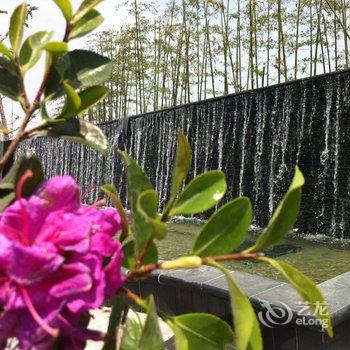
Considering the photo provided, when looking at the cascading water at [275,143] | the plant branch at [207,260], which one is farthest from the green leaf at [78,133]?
the cascading water at [275,143]

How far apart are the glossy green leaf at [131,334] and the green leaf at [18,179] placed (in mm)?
117

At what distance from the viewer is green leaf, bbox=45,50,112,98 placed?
40cm

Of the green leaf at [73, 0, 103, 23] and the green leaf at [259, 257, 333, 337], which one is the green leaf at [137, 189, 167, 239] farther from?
the green leaf at [73, 0, 103, 23]

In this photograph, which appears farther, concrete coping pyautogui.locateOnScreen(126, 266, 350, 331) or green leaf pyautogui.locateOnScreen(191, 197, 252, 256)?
concrete coping pyautogui.locateOnScreen(126, 266, 350, 331)

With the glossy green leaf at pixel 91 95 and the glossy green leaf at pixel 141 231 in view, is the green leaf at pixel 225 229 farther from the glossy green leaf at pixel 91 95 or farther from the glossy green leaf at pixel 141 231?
the glossy green leaf at pixel 91 95

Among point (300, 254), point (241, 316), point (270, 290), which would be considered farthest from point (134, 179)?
point (300, 254)

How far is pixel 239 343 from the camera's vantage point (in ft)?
0.91

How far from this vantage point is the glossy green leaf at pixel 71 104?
Result: 35 centimetres

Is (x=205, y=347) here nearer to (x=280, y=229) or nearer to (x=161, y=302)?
(x=280, y=229)

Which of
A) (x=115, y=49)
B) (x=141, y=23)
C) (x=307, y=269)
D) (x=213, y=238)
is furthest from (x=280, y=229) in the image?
(x=115, y=49)

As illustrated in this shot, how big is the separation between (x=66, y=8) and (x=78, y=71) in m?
0.05

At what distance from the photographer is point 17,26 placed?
0.40 metres

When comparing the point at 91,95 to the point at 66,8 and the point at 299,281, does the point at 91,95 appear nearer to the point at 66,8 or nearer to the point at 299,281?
the point at 66,8

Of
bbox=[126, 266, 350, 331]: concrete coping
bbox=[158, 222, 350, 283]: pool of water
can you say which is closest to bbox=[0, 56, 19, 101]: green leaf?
bbox=[126, 266, 350, 331]: concrete coping
